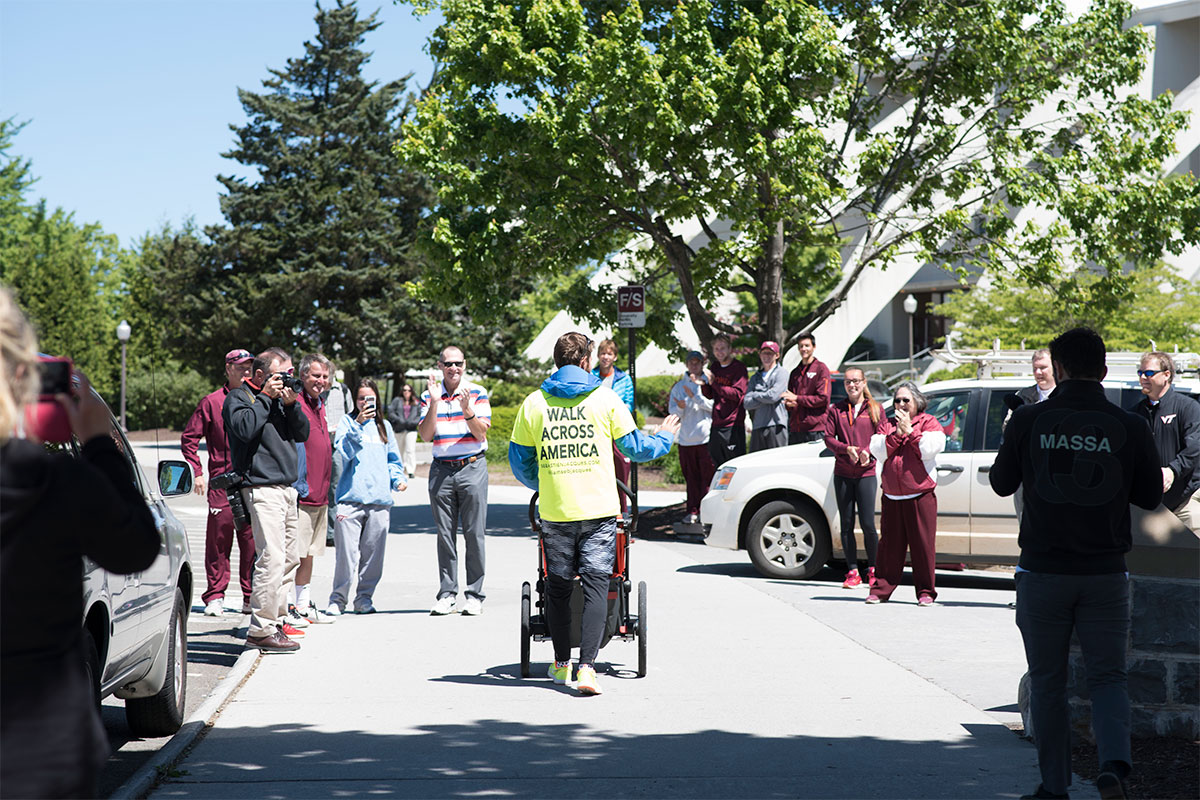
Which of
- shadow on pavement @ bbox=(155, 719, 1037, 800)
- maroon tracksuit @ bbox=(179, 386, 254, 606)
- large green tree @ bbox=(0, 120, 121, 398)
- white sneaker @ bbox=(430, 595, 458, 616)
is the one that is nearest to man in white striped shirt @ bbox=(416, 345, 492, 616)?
white sneaker @ bbox=(430, 595, 458, 616)

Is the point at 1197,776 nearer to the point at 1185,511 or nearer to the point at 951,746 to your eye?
the point at 951,746

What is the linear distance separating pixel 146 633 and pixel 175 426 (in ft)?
174

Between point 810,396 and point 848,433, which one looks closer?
point 848,433

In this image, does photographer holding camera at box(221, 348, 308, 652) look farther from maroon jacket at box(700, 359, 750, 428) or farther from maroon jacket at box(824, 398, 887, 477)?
maroon jacket at box(700, 359, 750, 428)

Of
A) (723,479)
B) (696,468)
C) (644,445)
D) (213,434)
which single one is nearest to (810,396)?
(696,468)

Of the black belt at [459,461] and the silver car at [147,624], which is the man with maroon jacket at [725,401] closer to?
the black belt at [459,461]

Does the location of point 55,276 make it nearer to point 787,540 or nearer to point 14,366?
point 787,540

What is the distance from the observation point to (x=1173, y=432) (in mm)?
10242

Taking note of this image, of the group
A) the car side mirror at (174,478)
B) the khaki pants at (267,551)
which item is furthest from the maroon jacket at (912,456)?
the car side mirror at (174,478)

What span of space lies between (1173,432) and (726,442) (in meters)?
6.23

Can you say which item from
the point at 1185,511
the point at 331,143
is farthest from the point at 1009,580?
the point at 331,143

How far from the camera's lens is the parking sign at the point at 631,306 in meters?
16.4

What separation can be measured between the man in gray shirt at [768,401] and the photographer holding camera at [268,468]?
7.29m

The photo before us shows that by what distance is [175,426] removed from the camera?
56.6m
